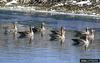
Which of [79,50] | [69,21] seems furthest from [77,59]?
[69,21]

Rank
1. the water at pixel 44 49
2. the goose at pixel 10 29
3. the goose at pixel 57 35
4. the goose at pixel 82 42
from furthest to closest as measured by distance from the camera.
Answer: the goose at pixel 10 29 → the goose at pixel 57 35 → the goose at pixel 82 42 → the water at pixel 44 49

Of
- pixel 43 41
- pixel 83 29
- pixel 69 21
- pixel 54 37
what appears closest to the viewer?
pixel 43 41

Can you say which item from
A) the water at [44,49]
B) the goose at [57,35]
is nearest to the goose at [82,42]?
the water at [44,49]

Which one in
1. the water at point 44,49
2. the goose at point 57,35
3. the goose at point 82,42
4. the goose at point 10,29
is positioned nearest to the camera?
the water at point 44,49

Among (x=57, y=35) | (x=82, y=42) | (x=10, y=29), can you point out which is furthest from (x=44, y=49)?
(x=10, y=29)

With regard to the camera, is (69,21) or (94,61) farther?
(69,21)

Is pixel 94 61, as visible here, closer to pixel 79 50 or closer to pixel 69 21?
pixel 79 50

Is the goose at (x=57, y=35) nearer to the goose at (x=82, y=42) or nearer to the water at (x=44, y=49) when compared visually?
the water at (x=44, y=49)

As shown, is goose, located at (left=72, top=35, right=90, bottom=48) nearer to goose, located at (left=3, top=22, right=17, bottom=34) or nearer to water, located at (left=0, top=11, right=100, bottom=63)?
water, located at (left=0, top=11, right=100, bottom=63)

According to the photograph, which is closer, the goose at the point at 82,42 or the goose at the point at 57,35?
the goose at the point at 82,42

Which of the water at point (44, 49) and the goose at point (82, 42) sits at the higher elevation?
Answer: the water at point (44, 49)

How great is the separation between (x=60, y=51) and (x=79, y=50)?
2180 millimetres

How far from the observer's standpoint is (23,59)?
137 ft

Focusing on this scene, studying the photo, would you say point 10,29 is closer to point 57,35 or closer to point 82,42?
point 57,35
